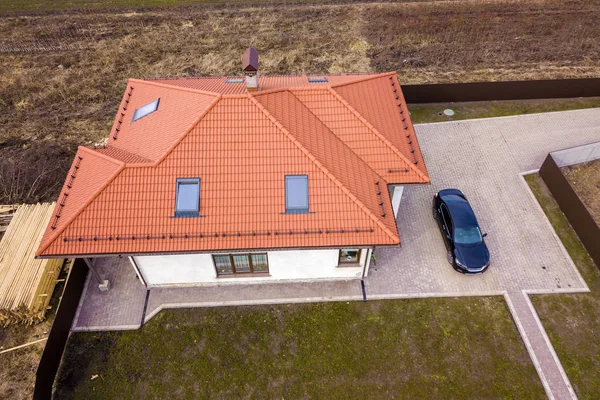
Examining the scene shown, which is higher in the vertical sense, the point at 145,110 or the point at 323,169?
the point at 145,110

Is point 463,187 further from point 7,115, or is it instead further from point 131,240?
point 7,115

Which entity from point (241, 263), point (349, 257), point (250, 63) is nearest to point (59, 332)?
point (241, 263)

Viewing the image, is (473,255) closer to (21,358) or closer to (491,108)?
(491,108)

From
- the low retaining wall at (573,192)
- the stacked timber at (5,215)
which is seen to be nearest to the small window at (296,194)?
the low retaining wall at (573,192)

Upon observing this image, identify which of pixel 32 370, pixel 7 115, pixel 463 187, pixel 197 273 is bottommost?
pixel 32 370

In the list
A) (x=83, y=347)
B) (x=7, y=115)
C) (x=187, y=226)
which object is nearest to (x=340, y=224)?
(x=187, y=226)

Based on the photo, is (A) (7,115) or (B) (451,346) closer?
(B) (451,346)

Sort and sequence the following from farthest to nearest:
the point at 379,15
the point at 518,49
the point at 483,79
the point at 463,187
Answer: the point at 379,15 → the point at 518,49 → the point at 483,79 → the point at 463,187
